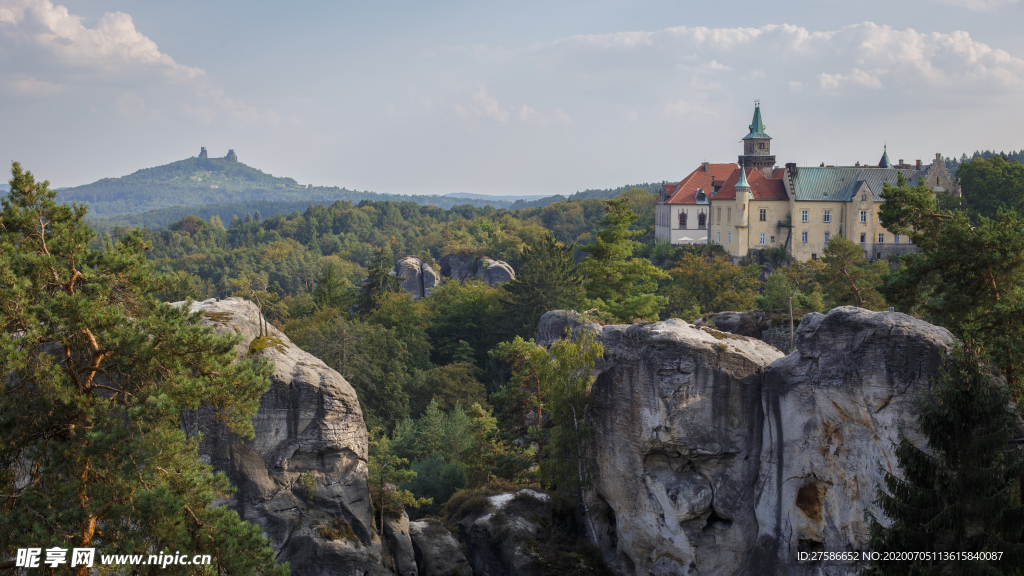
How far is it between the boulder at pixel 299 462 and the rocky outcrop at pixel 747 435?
7186 millimetres

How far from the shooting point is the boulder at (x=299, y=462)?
70.8ft

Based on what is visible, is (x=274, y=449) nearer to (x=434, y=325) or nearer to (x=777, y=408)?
(x=777, y=408)

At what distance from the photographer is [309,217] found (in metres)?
165

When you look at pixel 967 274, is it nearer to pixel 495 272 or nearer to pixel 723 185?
pixel 723 185

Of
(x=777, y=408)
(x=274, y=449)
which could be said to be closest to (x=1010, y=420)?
(x=777, y=408)

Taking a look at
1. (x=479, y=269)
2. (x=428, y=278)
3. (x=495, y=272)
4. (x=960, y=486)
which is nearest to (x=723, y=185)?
(x=495, y=272)

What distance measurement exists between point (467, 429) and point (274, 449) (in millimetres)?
15210

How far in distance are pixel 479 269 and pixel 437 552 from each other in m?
59.1

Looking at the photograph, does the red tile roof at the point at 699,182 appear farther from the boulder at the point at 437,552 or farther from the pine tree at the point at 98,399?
the pine tree at the point at 98,399

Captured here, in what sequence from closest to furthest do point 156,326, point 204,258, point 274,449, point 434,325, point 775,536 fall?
point 156,326 < point 775,536 < point 274,449 < point 434,325 < point 204,258

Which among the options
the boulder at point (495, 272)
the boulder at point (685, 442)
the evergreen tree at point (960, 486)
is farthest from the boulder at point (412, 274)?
the evergreen tree at point (960, 486)

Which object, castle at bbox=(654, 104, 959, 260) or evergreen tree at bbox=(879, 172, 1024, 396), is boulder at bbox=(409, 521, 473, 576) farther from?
castle at bbox=(654, 104, 959, 260)

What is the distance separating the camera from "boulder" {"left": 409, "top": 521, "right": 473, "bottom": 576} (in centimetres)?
2520

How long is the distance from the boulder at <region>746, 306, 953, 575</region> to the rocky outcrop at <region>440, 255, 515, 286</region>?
49103 mm
